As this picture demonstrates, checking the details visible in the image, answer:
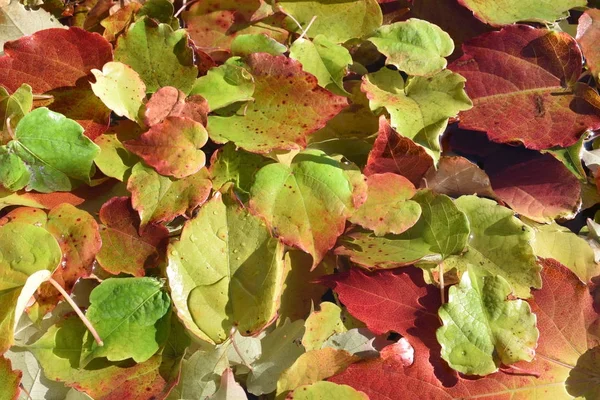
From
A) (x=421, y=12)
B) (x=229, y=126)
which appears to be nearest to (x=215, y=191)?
(x=229, y=126)

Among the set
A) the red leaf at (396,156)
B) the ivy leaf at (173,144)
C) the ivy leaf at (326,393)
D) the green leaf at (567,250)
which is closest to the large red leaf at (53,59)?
the ivy leaf at (173,144)

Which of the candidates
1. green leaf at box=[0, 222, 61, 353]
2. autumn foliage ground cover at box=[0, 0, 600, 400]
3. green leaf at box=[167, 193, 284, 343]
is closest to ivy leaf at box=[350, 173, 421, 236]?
autumn foliage ground cover at box=[0, 0, 600, 400]

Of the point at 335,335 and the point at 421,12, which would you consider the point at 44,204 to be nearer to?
the point at 335,335

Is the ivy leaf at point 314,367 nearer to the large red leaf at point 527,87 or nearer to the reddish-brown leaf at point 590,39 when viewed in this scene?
the large red leaf at point 527,87

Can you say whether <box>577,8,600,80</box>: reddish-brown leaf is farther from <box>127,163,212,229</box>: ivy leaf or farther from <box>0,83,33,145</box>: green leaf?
<box>0,83,33,145</box>: green leaf

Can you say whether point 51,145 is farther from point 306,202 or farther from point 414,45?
point 414,45

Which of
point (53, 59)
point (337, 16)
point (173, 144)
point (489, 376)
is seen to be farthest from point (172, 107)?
point (489, 376)
